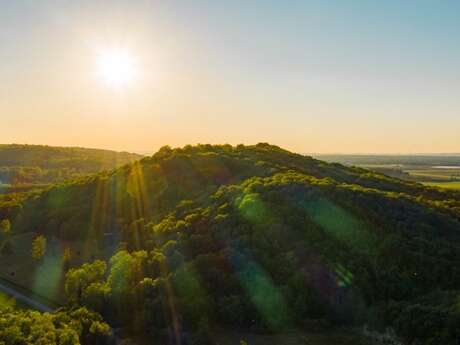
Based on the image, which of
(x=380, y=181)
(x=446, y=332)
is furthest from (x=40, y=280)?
(x=380, y=181)

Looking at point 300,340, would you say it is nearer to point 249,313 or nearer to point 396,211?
point 249,313

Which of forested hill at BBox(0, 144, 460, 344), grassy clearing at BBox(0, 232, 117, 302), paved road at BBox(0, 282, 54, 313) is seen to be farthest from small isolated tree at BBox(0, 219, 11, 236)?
paved road at BBox(0, 282, 54, 313)

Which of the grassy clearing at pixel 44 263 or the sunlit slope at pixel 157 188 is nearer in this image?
the grassy clearing at pixel 44 263

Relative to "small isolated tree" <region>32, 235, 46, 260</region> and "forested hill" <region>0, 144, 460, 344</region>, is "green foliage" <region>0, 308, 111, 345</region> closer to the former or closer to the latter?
"forested hill" <region>0, 144, 460, 344</region>

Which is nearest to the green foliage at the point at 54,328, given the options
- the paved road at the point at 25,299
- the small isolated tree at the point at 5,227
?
the paved road at the point at 25,299

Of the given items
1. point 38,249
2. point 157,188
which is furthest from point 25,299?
point 157,188

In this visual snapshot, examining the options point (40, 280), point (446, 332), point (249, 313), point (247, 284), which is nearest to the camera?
point (446, 332)

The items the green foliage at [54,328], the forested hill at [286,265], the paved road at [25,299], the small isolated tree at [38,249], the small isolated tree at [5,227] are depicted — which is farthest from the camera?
the small isolated tree at [5,227]

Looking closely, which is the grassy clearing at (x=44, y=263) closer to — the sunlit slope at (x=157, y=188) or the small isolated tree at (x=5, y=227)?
the small isolated tree at (x=5, y=227)
